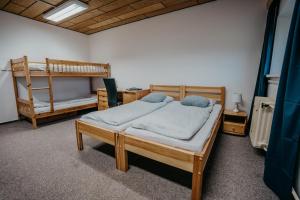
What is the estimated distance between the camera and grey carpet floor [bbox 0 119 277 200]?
1.39 m

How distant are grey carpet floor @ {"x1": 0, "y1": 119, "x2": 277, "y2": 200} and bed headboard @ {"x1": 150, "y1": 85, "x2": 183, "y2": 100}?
142cm

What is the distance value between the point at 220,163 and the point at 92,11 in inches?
154

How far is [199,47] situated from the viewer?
3166 mm

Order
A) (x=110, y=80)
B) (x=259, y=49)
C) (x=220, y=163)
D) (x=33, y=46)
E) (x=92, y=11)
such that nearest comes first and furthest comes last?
(x=220, y=163), (x=259, y=49), (x=92, y=11), (x=110, y=80), (x=33, y=46)

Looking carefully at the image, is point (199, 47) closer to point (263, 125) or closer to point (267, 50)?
point (267, 50)

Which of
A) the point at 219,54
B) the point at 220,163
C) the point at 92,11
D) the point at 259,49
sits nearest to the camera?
the point at 220,163

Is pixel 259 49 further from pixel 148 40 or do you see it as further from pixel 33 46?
pixel 33 46

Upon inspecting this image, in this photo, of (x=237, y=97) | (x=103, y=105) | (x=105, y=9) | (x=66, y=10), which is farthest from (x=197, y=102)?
(x=66, y=10)

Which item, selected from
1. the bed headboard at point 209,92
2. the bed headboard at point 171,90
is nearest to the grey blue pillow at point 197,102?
the bed headboard at point 209,92

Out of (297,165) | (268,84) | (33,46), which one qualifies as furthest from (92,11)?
(297,165)

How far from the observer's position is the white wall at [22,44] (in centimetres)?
337

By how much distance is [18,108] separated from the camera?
3633mm

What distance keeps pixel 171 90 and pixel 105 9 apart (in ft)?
7.89

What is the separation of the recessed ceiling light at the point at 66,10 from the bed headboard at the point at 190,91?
2.36m
